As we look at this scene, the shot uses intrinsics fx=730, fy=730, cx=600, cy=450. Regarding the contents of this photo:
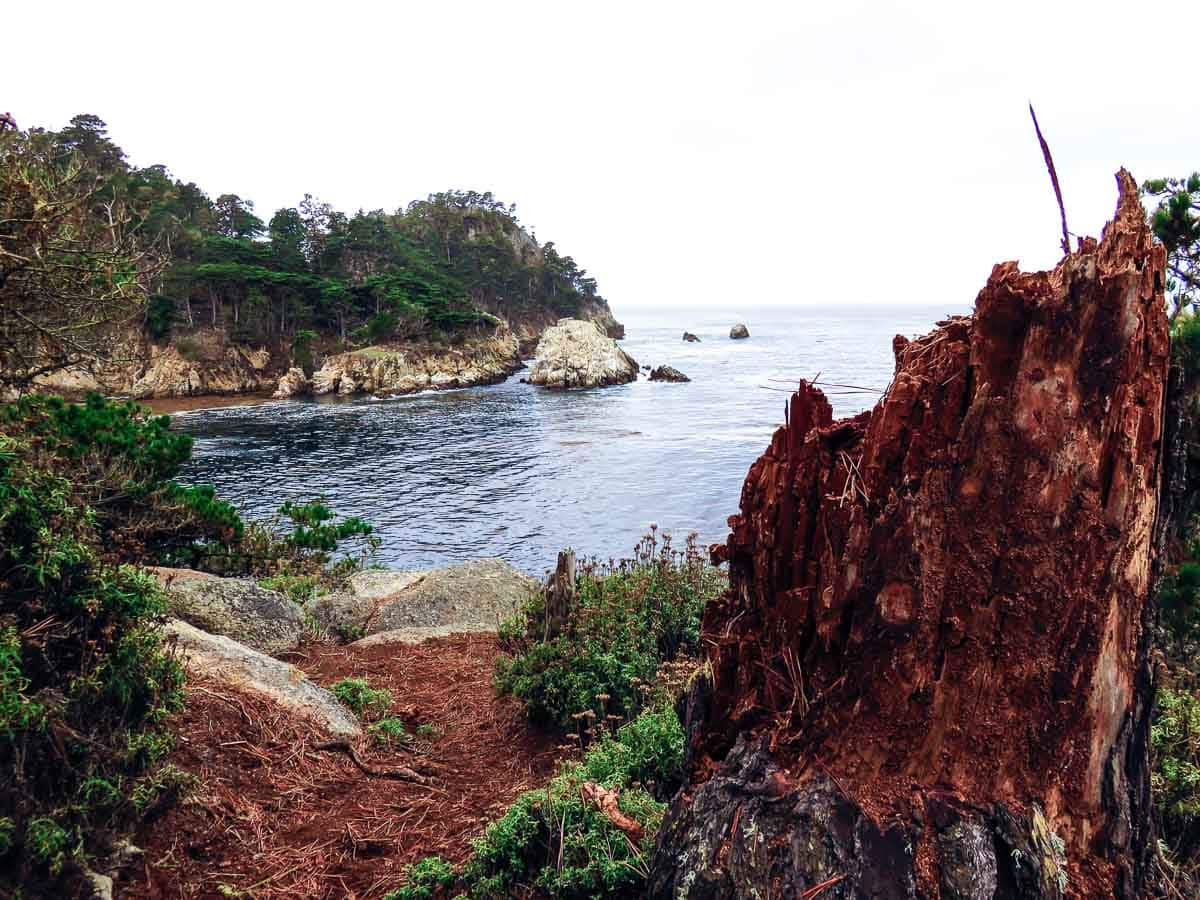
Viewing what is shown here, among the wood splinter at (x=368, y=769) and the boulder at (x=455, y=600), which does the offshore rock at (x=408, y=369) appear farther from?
the wood splinter at (x=368, y=769)

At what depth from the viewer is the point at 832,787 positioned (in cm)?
283

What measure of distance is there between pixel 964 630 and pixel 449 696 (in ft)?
20.3

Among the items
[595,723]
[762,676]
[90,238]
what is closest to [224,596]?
[90,238]

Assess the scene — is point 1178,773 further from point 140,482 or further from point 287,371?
point 287,371

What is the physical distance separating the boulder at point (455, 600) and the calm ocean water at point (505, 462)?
349 inches

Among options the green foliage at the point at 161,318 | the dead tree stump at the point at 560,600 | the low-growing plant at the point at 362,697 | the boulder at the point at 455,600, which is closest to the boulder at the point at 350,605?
the boulder at the point at 455,600

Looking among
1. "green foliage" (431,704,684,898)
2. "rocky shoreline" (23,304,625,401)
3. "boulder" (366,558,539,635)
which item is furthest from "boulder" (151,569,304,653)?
"rocky shoreline" (23,304,625,401)

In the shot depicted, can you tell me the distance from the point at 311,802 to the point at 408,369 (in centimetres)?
5818

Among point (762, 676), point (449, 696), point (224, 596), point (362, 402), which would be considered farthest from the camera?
point (362, 402)

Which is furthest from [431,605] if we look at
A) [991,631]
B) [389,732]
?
[991,631]

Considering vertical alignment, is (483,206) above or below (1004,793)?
above

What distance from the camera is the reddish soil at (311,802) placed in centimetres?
401

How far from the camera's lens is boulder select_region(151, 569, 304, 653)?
8328 mm

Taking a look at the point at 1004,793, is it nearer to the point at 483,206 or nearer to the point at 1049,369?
the point at 1049,369
